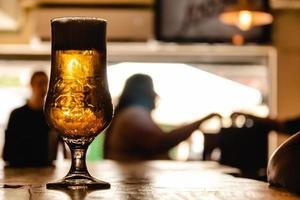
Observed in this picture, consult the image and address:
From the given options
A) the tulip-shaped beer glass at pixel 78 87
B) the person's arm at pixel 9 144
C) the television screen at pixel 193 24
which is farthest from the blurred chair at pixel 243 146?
the tulip-shaped beer glass at pixel 78 87

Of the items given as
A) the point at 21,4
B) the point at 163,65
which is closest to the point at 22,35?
the point at 21,4

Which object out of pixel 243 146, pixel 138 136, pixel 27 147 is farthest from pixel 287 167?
pixel 243 146

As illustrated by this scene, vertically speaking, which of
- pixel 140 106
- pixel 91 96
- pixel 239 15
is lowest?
pixel 140 106

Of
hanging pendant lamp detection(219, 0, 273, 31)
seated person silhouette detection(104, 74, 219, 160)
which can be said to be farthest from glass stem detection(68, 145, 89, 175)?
hanging pendant lamp detection(219, 0, 273, 31)

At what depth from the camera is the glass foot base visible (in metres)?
1.07

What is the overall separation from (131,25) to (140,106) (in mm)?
2805

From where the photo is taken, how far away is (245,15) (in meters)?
4.92

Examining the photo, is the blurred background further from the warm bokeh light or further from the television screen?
the warm bokeh light

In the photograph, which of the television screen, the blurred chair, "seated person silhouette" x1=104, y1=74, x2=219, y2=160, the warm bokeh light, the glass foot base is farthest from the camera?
the television screen

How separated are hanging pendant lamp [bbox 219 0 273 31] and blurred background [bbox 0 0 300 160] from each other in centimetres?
133

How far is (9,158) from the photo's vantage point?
195cm

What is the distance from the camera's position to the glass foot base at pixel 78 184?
1.07m

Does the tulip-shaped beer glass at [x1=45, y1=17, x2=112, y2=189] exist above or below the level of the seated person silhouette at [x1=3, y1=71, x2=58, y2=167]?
above

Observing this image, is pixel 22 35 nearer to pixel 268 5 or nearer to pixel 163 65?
pixel 163 65
